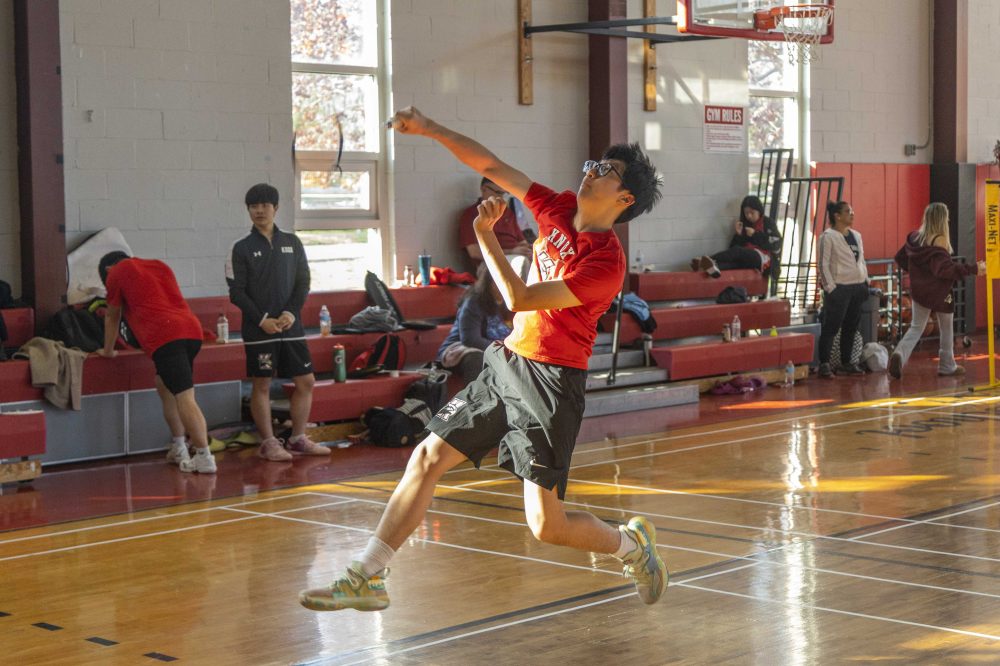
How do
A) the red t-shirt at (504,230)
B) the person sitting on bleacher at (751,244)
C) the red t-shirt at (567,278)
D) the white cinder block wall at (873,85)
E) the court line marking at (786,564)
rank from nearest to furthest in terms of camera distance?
the red t-shirt at (567,278) → the court line marking at (786,564) → the red t-shirt at (504,230) → the person sitting on bleacher at (751,244) → the white cinder block wall at (873,85)

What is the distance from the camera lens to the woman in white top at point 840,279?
13.8 meters

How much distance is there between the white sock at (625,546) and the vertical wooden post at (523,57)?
9256 millimetres

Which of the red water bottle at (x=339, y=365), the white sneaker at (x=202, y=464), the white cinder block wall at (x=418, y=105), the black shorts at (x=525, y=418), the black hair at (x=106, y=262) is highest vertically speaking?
the white cinder block wall at (x=418, y=105)

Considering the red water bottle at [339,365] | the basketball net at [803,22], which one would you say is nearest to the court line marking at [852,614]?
the red water bottle at [339,365]

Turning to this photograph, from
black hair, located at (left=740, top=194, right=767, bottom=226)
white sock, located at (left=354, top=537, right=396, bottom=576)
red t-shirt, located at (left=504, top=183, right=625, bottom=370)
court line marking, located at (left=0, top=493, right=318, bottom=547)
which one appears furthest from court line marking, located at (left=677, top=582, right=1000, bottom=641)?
black hair, located at (left=740, top=194, right=767, bottom=226)

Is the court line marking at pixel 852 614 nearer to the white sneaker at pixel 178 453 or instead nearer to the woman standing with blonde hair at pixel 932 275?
the white sneaker at pixel 178 453

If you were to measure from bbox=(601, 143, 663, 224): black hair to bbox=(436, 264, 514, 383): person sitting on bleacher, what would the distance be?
539 cm

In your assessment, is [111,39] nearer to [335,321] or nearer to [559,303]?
[335,321]

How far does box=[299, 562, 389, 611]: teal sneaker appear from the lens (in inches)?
180

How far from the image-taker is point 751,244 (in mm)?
15945

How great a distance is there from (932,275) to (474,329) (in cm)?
538

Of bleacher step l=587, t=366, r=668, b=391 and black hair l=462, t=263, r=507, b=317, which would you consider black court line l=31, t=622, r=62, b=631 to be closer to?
black hair l=462, t=263, r=507, b=317

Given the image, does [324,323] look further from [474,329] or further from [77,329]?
[77,329]

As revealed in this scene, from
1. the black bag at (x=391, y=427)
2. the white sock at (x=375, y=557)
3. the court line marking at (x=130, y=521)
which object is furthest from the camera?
the black bag at (x=391, y=427)
